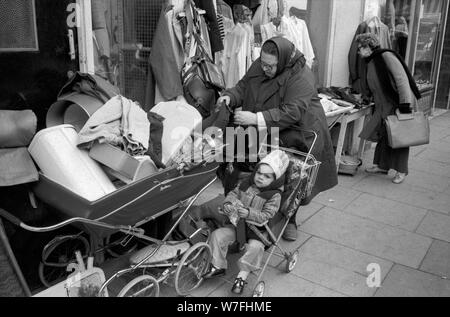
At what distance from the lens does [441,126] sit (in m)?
9.45

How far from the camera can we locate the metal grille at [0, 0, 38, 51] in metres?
3.37

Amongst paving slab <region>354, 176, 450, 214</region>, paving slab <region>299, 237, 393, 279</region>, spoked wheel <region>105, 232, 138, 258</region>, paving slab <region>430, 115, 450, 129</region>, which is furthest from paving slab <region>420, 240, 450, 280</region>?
paving slab <region>430, 115, 450, 129</region>

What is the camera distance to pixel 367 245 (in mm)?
4355

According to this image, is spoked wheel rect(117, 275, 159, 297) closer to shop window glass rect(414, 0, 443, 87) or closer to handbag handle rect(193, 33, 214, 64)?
handbag handle rect(193, 33, 214, 64)

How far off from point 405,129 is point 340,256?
240 cm

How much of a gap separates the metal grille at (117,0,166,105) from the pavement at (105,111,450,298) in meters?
1.39

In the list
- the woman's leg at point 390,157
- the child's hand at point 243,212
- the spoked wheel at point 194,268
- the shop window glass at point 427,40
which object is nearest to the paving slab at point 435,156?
the woman's leg at point 390,157

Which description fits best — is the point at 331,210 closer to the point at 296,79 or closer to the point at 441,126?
the point at 296,79

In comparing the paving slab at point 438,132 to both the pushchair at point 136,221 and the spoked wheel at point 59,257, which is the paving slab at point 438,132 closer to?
the pushchair at point 136,221

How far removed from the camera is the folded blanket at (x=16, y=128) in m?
2.77

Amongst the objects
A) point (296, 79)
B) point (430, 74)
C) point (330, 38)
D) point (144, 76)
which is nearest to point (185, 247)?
point (296, 79)

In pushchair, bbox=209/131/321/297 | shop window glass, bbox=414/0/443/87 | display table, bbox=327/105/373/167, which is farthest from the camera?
shop window glass, bbox=414/0/443/87

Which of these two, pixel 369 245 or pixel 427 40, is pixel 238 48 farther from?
pixel 427 40

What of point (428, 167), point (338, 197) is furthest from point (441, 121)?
point (338, 197)
